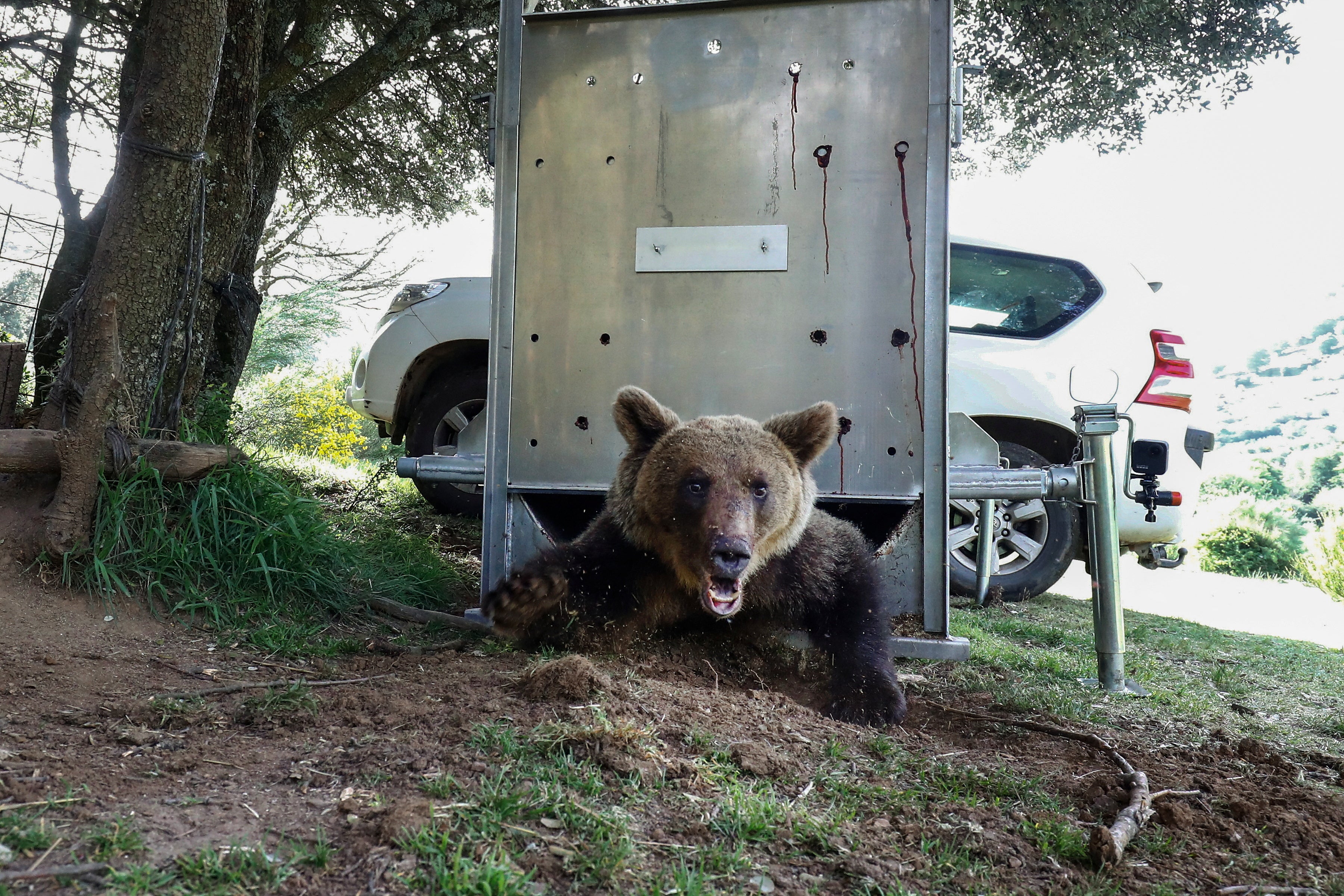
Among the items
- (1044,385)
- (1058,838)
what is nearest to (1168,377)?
(1044,385)

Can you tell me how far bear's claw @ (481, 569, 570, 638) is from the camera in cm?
327

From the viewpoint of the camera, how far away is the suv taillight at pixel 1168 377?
5559 millimetres

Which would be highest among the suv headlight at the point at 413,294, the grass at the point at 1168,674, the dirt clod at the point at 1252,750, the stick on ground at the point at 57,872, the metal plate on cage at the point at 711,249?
the suv headlight at the point at 413,294

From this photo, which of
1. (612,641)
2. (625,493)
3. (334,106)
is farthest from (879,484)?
(334,106)

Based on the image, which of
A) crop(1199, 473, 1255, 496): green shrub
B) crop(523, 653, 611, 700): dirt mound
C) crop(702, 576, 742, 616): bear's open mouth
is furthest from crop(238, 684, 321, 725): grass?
crop(1199, 473, 1255, 496): green shrub

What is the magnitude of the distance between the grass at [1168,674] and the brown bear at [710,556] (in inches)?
28.3

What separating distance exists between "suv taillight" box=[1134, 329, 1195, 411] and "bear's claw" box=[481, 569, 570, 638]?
4154mm

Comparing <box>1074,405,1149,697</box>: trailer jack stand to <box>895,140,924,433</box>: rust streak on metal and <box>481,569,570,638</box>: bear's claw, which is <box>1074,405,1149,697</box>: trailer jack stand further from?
<box>481,569,570,638</box>: bear's claw

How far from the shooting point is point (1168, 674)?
4.56 m

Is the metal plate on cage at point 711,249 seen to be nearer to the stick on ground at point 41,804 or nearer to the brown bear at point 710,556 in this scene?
the brown bear at point 710,556

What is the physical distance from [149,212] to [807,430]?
314 cm

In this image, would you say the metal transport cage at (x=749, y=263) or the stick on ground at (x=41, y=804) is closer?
the stick on ground at (x=41, y=804)

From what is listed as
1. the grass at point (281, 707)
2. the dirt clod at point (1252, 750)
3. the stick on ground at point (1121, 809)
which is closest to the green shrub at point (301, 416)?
the grass at point (281, 707)

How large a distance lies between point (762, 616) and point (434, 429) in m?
3.32
